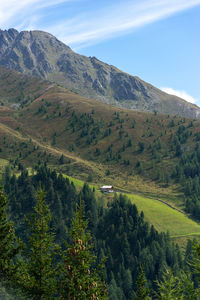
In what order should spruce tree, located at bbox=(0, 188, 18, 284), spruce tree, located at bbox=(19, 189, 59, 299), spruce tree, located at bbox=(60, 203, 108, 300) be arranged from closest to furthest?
1. spruce tree, located at bbox=(60, 203, 108, 300)
2. spruce tree, located at bbox=(19, 189, 59, 299)
3. spruce tree, located at bbox=(0, 188, 18, 284)

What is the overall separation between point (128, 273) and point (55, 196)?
66.1 m

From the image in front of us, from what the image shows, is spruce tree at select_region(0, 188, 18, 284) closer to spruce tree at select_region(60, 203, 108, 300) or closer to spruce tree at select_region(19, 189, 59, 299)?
spruce tree at select_region(19, 189, 59, 299)

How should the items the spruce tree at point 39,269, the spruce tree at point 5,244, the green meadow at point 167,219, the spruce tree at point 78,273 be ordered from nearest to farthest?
1. the spruce tree at point 78,273
2. the spruce tree at point 39,269
3. the spruce tree at point 5,244
4. the green meadow at point 167,219

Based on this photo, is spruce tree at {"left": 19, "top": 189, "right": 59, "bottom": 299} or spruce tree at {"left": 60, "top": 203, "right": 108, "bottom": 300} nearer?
spruce tree at {"left": 60, "top": 203, "right": 108, "bottom": 300}

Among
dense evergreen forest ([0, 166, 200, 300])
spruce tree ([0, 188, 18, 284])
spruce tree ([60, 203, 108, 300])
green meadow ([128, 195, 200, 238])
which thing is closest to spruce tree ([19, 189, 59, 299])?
spruce tree ([60, 203, 108, 300])

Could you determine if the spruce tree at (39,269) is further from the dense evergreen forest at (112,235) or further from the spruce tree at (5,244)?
the dense evergreen forest at (112,235)

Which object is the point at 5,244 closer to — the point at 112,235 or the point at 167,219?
the point at 112,235

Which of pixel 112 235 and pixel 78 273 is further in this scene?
pixel 112 235

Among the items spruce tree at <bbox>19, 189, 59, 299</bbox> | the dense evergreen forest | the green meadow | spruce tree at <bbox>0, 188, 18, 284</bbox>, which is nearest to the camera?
spruce tree at <bbox>19, 189, 59, 299</bbox>

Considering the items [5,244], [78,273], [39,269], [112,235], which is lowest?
[112,235]

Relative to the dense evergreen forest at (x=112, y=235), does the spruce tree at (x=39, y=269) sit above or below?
above

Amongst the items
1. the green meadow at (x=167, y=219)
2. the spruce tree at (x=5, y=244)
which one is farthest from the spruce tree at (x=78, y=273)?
the green meadow at (x=167, y=219)

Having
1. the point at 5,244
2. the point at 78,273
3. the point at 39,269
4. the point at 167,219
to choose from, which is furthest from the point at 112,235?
the point at 78,273

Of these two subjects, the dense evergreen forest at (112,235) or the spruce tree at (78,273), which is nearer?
the spruce tree at (78,273)
